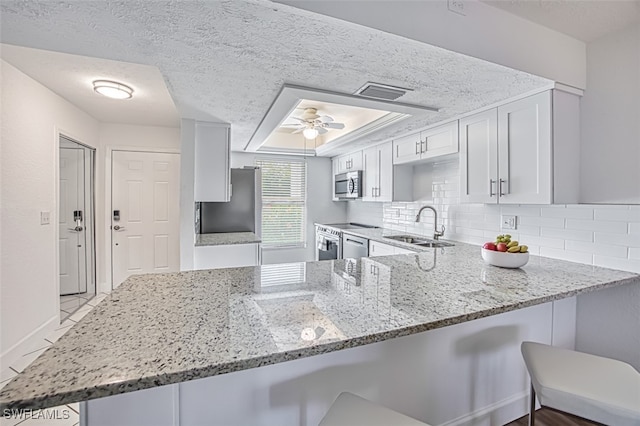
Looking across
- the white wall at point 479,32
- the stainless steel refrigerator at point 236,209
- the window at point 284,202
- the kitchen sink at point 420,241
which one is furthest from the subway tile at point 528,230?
the window at point 284,202

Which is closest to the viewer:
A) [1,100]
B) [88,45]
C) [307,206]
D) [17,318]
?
[88,45]

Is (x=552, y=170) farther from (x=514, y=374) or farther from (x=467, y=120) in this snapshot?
(x=514, y=374)

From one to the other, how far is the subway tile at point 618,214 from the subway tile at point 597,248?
17cm

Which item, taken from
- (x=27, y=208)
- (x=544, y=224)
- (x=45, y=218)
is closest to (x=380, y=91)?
(x=544, y=224)

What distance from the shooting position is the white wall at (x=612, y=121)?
1.78 metres

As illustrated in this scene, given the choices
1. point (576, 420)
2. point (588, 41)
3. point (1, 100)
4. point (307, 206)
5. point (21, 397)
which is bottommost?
point (576, 420)

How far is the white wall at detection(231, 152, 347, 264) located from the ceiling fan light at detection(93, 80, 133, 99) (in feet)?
8.71

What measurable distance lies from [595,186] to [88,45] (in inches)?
120

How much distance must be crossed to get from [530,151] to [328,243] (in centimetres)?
291

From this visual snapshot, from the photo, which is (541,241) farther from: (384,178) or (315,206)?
(315,206)

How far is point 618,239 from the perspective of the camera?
5.86 ft

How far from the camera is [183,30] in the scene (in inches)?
50.0

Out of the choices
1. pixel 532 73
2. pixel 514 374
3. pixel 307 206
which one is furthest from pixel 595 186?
pixel 307 206

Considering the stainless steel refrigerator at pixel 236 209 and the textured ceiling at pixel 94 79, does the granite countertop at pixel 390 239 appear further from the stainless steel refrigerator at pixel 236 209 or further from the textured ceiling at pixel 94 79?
the textured ceiling at pixel 94 79
